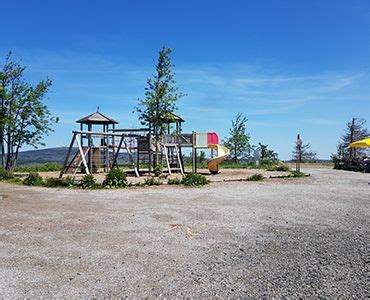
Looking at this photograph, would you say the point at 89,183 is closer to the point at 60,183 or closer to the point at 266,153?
the point at 60,183

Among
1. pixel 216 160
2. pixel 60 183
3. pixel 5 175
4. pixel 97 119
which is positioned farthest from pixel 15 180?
pixel 216 160

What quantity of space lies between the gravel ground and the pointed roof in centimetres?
1077

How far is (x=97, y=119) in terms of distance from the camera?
1850cm

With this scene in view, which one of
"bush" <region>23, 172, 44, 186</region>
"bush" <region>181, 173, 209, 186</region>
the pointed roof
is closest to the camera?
"bush" <region>181, 173, 209, 186</region>

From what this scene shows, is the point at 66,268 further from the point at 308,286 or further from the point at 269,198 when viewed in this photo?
the point at 269,198

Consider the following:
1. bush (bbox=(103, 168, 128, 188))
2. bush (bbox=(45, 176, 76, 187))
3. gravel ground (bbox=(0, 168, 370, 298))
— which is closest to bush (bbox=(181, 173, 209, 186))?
bush (bbox=(103, 168, 128, 188))

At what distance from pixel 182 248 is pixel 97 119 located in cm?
1542

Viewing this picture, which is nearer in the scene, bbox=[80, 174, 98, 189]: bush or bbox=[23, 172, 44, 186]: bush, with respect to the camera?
bbox=[80, 174, 98, 189]: bush

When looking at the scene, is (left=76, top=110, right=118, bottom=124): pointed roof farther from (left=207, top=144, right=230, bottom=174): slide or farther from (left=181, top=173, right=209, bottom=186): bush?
(left=181, top=173, right=209, bottom=186): bush

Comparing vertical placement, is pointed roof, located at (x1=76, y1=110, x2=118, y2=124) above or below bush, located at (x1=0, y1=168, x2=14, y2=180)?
above

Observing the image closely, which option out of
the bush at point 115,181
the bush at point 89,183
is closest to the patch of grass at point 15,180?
the bush at point 89,183

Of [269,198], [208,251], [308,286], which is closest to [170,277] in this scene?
[208,251]

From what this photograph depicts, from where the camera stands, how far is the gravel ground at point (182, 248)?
120 inches

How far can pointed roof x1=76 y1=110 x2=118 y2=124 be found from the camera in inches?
721
